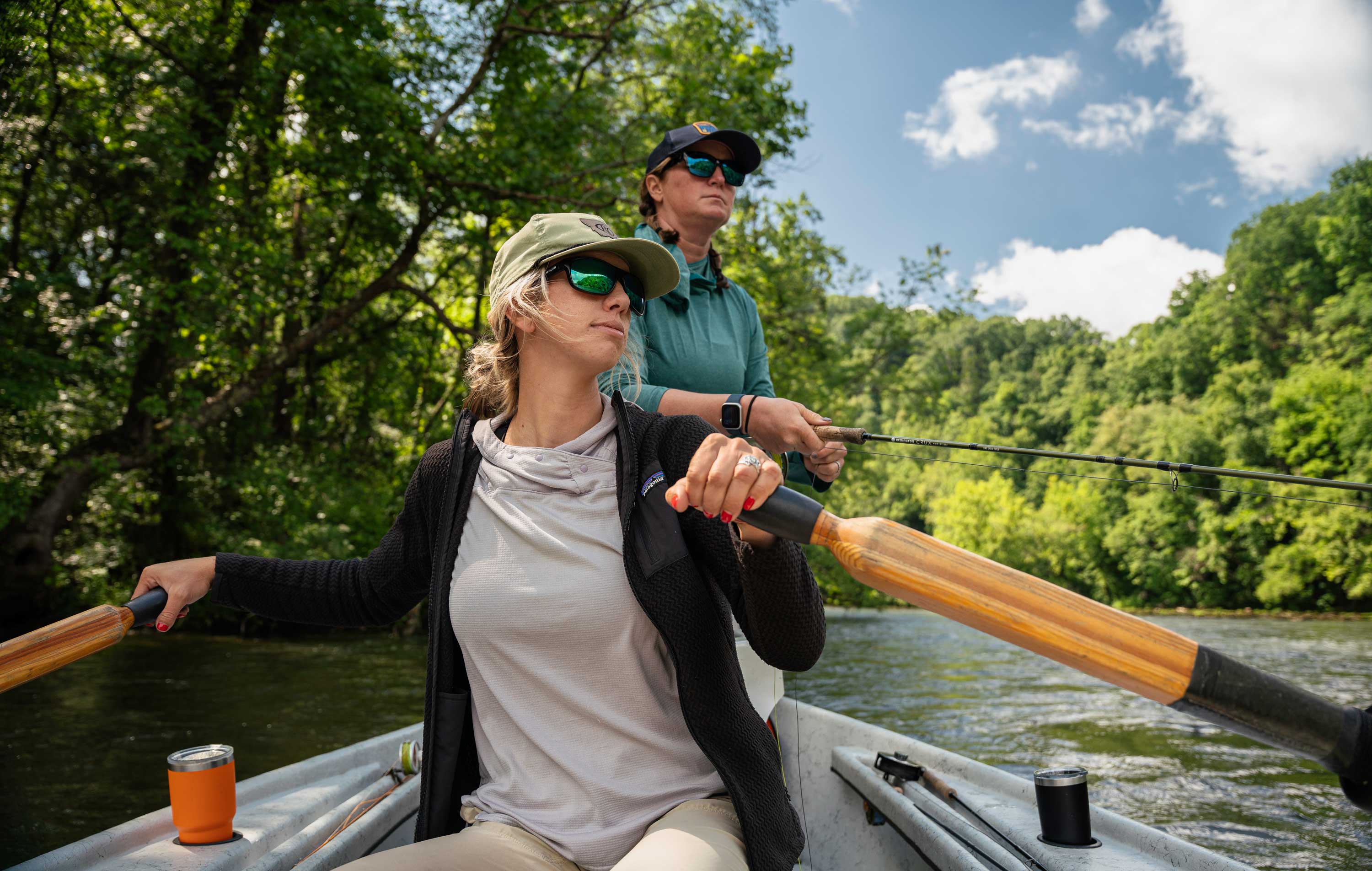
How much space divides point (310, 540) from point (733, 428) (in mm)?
10989

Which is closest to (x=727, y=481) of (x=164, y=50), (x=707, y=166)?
(x=707, y=166)

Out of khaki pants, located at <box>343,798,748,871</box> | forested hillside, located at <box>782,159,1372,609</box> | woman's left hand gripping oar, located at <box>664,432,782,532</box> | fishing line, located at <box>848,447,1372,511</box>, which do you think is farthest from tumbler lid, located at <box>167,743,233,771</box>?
forested hillside, located at <box>782,159,1372,609</box>

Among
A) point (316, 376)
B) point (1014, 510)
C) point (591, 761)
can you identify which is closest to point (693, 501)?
point (591, 761)

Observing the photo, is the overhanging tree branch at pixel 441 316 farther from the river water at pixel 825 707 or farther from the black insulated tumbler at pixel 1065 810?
the black insulated tumbler at pixel 1065 810

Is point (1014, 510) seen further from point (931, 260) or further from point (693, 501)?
point (693, 501)

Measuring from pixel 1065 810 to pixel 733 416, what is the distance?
1.30 meters

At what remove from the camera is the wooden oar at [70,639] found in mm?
1642

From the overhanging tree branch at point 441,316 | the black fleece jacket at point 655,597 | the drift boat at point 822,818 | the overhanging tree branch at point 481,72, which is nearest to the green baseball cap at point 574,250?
the black fleece jacket at point 655,597

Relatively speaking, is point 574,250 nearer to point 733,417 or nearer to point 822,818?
point 733,417

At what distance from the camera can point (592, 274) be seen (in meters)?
1.92

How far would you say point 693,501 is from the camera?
1.28m

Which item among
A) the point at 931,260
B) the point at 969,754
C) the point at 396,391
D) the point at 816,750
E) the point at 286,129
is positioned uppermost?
the point at 286,129

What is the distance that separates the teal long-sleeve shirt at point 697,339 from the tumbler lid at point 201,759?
1.48 metres

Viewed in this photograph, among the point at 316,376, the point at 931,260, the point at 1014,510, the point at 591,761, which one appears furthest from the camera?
the point at 1014,510
